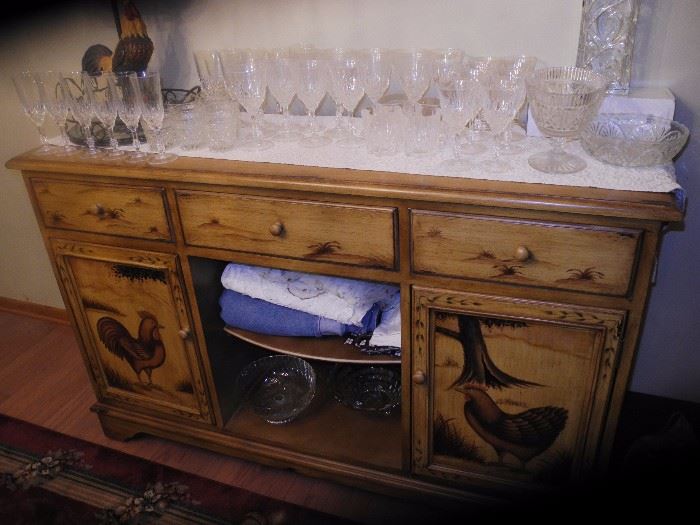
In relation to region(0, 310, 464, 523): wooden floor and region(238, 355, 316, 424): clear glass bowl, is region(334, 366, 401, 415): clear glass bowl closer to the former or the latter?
region(238, 355, 316, 424): clear glass bowl

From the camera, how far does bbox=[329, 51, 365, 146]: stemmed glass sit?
Answer: 125 cm

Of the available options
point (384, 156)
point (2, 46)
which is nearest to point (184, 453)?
point (384, 156)

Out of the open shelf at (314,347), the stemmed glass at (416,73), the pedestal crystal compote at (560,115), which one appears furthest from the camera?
the open shelf at (314,347)

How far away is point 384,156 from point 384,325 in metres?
0.39

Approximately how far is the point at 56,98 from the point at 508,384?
117 cm

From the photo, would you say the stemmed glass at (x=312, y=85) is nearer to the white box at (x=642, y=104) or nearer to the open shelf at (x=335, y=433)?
the white box at (x=642, y=104)

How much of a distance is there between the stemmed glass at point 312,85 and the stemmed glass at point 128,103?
349 mm

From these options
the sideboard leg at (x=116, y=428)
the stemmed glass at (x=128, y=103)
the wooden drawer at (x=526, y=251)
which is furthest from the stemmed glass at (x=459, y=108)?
the sideboard leg at (x=116, y=428)

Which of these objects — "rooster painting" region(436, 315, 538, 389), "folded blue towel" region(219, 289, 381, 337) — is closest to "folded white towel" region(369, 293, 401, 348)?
"folded blue towel" region(219, 289, 381, 337)

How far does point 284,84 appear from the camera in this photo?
130cm

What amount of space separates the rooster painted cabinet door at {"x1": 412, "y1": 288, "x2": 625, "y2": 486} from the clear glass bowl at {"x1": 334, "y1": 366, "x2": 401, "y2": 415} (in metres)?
0.27

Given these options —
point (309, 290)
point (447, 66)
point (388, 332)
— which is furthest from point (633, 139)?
point (309, 290)

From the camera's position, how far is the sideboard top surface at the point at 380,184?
3.04ft

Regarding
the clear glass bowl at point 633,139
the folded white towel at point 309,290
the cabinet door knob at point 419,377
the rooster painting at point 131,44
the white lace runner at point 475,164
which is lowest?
the cabinet door knob at point 419,377
